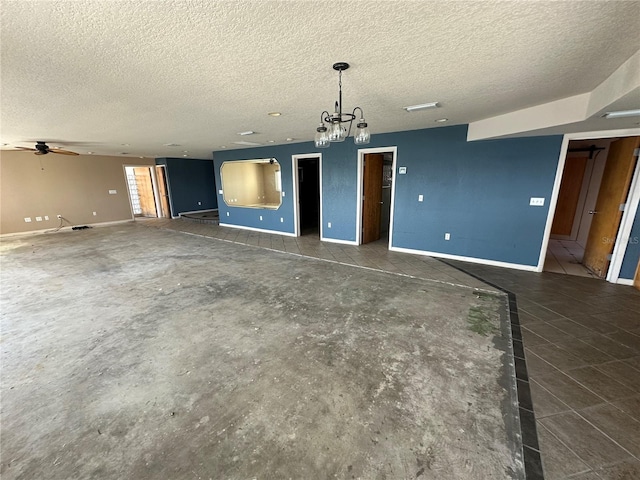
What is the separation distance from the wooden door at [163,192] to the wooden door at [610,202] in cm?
1204

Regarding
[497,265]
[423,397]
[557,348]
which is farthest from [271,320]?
[497,265]

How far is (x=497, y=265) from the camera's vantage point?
439 centimetres

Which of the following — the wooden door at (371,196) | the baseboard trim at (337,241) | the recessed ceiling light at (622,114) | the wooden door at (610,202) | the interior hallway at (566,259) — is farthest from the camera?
the baseboard trim at (337,241)

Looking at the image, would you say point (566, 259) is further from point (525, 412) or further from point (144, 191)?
point (144, 191)

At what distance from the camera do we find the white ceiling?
1.35m

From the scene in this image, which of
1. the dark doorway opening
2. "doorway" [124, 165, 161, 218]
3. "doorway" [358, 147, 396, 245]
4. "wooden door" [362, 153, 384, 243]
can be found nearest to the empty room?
"doorway" [358, 147, 396, 245]

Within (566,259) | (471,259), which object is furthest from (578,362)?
(566,259)

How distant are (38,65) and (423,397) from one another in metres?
3.71

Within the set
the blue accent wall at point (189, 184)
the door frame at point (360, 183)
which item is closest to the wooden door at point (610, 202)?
the door frame at point (360, 183)

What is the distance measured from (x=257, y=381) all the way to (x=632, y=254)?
16.6 ft

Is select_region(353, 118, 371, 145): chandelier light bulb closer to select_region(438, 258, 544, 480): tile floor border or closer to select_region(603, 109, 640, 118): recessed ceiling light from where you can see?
select_region(603, 109, 640, 118): recessed ceiling light

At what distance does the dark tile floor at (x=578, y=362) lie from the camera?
1.44 meters

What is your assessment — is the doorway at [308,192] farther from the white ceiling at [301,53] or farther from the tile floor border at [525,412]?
the tile floor border at [525,412]

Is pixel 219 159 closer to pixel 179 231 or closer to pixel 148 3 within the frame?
pixel 179 231
